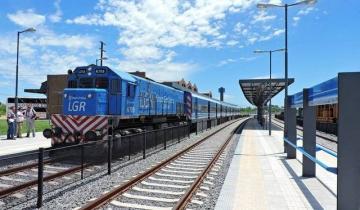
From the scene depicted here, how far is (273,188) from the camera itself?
32.5 feet

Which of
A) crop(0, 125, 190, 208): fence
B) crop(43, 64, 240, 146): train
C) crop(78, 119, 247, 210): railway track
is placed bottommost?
crop(78, 119, 247, 210): railway track

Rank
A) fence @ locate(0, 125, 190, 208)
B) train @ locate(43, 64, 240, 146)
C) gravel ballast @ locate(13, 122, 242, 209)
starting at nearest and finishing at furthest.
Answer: gravel ballast @ locate(13, 122, 242, 209) < fence @ locate(0, 125, 190, 208) < train @ locate(43, 64, 240, 146)

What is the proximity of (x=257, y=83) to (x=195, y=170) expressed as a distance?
2818cm

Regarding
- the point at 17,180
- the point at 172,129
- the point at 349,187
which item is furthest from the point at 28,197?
the point at 172,129

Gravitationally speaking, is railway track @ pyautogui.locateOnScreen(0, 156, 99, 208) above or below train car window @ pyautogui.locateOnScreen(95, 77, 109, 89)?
below

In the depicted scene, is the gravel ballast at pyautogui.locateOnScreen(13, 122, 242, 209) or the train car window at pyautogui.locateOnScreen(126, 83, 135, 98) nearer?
the gravel ballast at pyautogui.locateOnScreen(13, 122, 242, 209)

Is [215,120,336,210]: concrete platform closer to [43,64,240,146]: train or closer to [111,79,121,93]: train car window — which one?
[43,64,240,146]: train

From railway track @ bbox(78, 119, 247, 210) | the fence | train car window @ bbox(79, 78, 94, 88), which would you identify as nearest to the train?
train car window @ bbox(79, 78, 94, 88)

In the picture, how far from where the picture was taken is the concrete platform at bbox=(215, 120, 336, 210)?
26.9 feet

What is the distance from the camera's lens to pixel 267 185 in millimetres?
10273

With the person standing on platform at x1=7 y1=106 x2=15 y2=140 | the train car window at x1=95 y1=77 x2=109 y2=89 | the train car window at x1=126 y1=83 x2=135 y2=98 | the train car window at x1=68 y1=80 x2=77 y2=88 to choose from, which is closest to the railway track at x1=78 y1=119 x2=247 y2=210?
the train car window at x1=126 y1=83 x2=135 y2=98

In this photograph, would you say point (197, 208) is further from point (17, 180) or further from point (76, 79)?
point (76, 79)

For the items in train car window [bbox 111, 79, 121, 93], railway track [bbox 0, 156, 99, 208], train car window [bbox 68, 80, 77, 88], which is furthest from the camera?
train car window [bbox 68, 80, 77, 88]

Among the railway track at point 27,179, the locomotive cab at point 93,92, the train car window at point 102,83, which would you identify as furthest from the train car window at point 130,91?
the railway track at point 27,179
